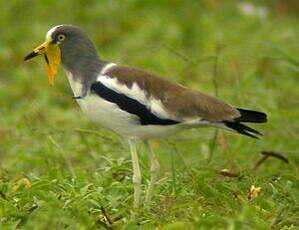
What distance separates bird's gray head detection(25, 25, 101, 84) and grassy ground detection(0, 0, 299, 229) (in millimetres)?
586

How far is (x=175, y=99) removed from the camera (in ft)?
16.9

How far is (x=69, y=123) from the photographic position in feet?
26.4

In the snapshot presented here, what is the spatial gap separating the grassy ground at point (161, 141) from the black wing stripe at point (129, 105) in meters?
0.38

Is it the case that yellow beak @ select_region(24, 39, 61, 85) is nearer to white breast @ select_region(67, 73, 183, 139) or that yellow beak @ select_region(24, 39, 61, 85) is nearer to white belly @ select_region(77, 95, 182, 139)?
white breast @ select_region(67, 73, 183, 139)

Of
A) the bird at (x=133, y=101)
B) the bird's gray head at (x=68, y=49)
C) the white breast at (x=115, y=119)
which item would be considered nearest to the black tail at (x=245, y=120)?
the bird at (x=133, y=101)

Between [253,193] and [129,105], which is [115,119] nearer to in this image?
[129,105]

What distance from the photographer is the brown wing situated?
5.12 meters

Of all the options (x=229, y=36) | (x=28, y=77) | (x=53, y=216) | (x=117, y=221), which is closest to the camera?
(x=53, y=216)

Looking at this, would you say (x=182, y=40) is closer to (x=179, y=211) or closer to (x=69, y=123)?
(x=69, y=123)

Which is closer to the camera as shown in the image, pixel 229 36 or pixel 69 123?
pixel 69 123

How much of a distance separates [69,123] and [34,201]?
9.60 ft

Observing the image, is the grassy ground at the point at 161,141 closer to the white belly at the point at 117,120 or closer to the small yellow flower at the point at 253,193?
the small yellow flower at the point at 253,193

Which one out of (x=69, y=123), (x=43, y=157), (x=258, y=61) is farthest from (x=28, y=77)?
(x=43, y=157)

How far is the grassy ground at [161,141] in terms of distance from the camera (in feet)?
16.5
